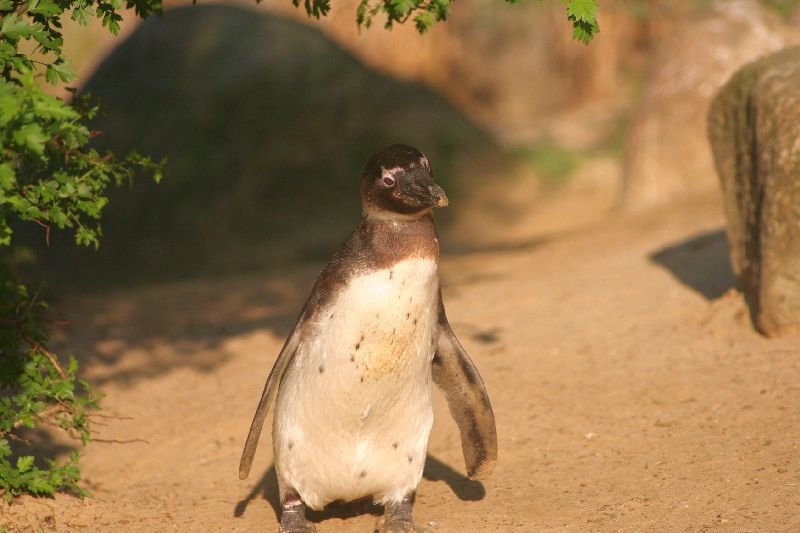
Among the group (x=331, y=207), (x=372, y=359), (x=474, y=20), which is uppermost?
(x=372, y=359)

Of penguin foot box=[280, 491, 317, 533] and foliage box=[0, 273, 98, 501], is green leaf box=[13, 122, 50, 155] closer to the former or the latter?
foliage box=[0, 273, 98, 501]

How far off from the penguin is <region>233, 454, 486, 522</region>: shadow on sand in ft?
0.94

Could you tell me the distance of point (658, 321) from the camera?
6.18 m

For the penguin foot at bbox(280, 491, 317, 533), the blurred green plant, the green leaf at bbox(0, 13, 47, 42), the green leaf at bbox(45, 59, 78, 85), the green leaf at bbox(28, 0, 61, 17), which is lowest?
the blurred green plant

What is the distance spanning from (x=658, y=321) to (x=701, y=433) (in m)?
1.65

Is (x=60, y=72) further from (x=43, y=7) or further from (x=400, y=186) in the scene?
(x=400, y=186)

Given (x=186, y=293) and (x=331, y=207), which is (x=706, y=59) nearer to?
(x=331, y=207)

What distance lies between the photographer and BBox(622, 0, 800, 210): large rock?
9984mm

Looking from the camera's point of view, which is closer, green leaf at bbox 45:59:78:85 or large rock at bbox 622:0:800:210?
green leaf at bbox 45:59:78:85

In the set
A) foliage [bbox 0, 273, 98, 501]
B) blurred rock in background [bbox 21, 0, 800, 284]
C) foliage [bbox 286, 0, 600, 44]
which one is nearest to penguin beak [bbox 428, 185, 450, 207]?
foliage [bbox 286, 0, 600, 44]

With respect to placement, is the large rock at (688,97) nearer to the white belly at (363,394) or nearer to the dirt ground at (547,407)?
the dirt ground at (547,407)

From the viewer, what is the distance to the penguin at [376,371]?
3.59 meters

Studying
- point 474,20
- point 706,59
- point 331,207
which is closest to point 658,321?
point 706,59

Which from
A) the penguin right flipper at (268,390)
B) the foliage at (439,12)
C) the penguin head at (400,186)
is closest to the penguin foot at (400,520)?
the penguin right flipper at (268,390)
